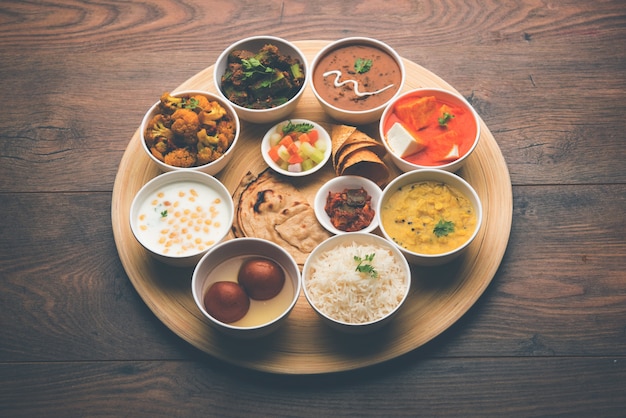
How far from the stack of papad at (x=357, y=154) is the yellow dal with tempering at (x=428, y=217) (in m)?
0.24

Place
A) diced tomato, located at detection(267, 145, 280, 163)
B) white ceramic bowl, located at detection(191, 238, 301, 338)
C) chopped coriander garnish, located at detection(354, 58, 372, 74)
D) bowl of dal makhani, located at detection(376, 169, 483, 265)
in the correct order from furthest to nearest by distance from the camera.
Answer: chopped coriander garnish, located at detection(354, 58, 372, 74) → diced tomato, located at detection(267, 145, 280, 163) → bowl of dal makhani, located at detection(376, 169, 483, 265) → white ceramic bowl, located at detection(191, 238, 301, 338)

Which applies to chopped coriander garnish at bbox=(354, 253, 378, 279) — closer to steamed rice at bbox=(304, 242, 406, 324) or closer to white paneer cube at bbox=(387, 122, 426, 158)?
steamed rice at bbox=(304, 242, 406, 324)

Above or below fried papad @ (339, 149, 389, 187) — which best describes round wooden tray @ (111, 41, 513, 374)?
below

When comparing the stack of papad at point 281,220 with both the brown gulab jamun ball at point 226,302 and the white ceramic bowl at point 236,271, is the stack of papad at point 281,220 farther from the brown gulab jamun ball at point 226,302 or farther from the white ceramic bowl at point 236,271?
the brown gulab jamun ball at point 226,302

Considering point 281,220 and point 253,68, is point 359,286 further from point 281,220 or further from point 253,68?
point 253,68

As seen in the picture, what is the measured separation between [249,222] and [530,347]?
201cm

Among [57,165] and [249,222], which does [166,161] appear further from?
[57,165]

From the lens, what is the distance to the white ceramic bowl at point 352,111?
4145 mm

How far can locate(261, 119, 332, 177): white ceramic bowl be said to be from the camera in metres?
4.11

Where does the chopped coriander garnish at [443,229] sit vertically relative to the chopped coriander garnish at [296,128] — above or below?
below

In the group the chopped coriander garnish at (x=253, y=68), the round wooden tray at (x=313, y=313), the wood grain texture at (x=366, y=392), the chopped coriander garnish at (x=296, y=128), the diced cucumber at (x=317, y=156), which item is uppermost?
the chopped coriander garnish at (x=253, y=68)

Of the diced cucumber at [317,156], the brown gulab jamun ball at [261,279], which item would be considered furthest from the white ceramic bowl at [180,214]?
the diced cucumber at [317,156]

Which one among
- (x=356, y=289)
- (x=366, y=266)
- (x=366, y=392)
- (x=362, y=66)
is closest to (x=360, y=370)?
(x=366, y=392)

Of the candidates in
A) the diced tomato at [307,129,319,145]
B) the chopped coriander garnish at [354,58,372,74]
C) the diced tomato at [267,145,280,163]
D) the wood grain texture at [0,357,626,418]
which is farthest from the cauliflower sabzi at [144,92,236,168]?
the wood grain texture at [0,357,626,418]
